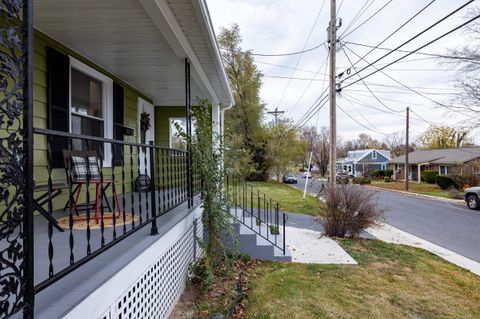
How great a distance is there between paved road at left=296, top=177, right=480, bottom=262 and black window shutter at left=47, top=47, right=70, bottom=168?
6.46 m

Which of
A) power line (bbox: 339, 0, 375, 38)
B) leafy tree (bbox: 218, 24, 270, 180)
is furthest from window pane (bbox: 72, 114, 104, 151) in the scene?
leafy tree (bbox: 218, 24, 270, 180)

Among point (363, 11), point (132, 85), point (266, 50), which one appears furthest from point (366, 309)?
point (266, 50)

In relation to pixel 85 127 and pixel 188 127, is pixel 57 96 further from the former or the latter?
pixel 188 127

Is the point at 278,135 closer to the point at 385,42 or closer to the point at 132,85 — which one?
the point at 385,42

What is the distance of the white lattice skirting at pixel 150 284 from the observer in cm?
177

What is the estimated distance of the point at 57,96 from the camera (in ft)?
13.5

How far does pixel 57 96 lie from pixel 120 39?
1155 millimetres

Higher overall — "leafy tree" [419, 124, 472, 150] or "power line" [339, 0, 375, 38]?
"power line" [339, 0, 375, 38]

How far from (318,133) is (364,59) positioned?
44.1 metres

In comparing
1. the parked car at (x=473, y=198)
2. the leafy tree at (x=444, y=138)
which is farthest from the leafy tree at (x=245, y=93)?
the leafy tree at (x=444, y=138)

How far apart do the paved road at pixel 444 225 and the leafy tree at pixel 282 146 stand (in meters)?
10.1

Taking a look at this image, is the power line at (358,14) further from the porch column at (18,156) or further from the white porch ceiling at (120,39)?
the porch column at (18,156)

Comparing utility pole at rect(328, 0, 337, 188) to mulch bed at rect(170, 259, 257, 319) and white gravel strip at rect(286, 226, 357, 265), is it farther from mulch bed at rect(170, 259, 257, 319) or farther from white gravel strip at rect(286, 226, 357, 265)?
mulch bed at rect(170, 259, 257, 319)

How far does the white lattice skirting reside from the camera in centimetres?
177
